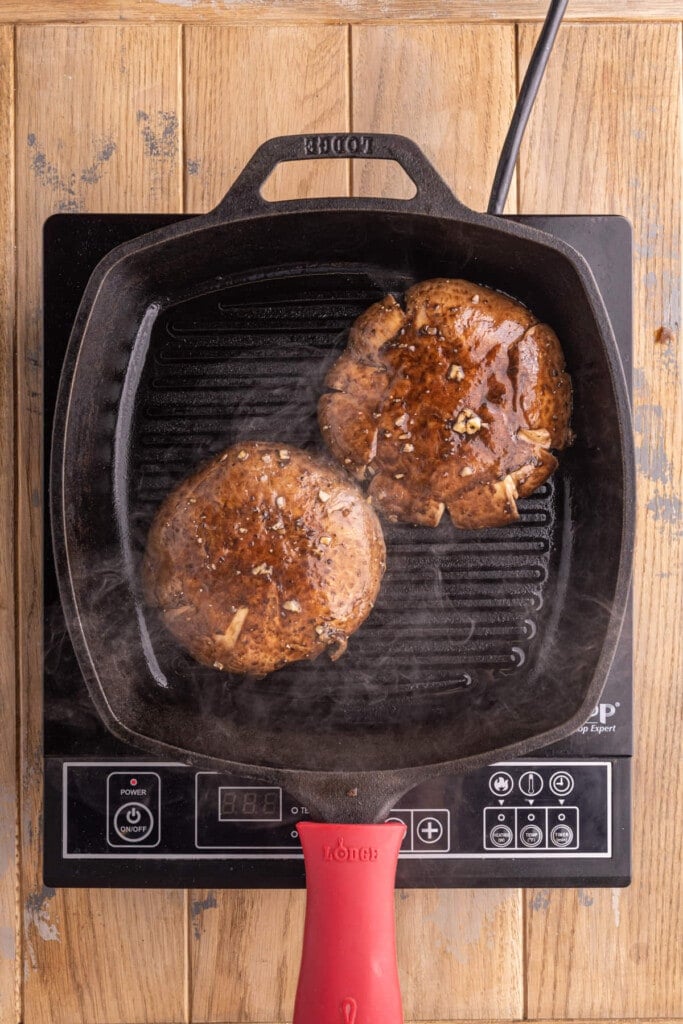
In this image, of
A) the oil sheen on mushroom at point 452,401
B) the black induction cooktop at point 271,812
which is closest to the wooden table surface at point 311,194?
the black induction cooktop at point 271,812

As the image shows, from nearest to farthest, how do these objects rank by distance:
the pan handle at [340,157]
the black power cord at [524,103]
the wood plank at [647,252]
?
the pan handle at [340,157]
the black power cord at [524,103]
the wood plank at [647,252]

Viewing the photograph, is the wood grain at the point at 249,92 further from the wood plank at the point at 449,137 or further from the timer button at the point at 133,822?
the timer button at the point at 133,822

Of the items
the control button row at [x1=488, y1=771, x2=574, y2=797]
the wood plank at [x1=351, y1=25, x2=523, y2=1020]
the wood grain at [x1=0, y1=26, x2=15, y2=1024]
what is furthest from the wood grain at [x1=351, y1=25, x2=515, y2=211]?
the control button row at [x1=488, y1=771, x2=574, y2=797]

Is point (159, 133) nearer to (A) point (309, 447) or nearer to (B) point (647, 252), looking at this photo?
(A) point (309, 447)

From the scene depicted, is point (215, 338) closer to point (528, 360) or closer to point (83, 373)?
point (83, 373)

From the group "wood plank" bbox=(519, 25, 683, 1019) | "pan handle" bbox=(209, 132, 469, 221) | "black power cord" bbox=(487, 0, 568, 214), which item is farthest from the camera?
"wood plank" bbox=(519, 25, 683, 1019)

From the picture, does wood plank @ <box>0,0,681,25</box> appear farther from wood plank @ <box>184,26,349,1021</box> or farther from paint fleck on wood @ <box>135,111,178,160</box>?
paint fleck on wood @ <box>135,111,178,160</box>
